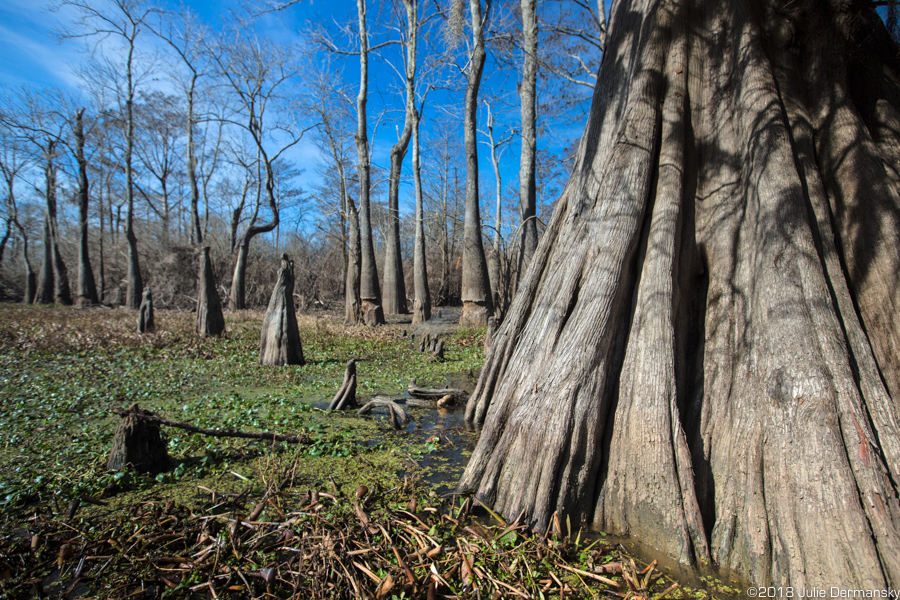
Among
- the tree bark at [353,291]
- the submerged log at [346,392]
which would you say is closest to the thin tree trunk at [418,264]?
the tree bark at [353,291]

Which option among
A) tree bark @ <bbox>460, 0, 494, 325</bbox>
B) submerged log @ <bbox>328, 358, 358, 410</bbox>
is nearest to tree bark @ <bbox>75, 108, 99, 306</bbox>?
tree bark @ <bbox>460, 0, 494, 325</bbox>

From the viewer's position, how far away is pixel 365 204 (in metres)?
16.2

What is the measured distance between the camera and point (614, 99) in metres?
3.94

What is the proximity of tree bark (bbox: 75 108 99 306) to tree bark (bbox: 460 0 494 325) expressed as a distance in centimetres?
1984

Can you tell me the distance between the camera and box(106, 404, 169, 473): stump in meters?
3.21

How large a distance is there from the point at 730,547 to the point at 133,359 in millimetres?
9222

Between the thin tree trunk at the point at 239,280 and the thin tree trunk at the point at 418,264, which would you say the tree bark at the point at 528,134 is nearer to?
the thin tree trunk at the point at 418,264

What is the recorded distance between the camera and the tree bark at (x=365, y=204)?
15.4m

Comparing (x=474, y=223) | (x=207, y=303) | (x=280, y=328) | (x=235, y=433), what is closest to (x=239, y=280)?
(x=207, y=303)

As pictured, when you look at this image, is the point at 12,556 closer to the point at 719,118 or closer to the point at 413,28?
the point at 719,118

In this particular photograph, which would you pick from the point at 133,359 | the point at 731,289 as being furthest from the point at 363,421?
the point at 133,359

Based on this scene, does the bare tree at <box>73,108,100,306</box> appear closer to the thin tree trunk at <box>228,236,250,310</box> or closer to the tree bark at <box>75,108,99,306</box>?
the tree bark at <box>75,108,99,306</box>

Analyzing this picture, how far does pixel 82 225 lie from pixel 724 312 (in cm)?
2702

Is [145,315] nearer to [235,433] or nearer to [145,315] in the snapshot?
[145,315]
